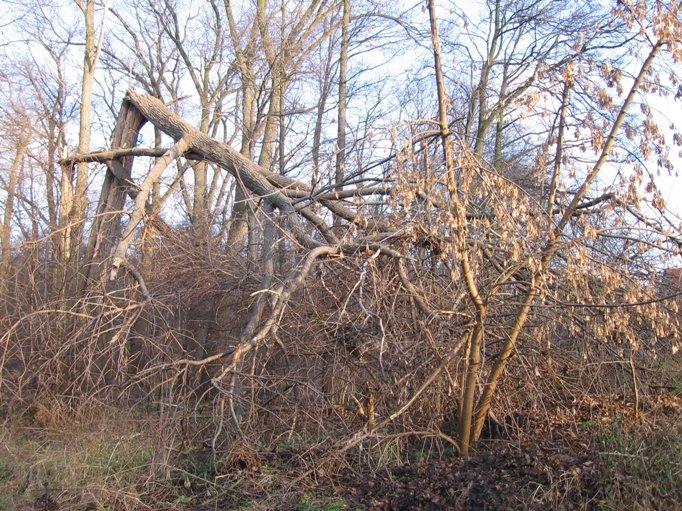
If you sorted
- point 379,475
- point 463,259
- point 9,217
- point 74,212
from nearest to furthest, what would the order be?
point 463,259 < point 379,475 < point 74,212 < point 9,217

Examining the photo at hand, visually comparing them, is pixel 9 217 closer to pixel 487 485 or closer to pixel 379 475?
pixel 379 475

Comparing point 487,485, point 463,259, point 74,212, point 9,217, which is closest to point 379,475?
point 487,485

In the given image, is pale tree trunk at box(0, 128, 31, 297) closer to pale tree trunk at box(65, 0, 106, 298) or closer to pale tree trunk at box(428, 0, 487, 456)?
pale tree trunk at box(65, 0, 106, 298)

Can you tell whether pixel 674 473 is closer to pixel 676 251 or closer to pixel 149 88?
pixel 676 251

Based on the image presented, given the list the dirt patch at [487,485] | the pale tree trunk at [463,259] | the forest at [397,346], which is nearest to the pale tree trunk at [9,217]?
the forest at [397,346]

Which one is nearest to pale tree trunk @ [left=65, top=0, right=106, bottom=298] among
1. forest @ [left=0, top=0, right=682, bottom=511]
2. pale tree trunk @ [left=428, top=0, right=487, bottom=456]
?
forest @ [left=0, top=0, right=682, bottom=511]

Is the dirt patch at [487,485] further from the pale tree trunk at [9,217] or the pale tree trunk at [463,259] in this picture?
the pale tree trunk at [9,217]

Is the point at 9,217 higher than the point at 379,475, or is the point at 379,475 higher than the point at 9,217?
the point at 9,217

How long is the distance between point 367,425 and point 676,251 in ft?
10.2

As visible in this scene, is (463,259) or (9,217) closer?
(463,259)

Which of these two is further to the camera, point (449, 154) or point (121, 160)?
point (121, 160)

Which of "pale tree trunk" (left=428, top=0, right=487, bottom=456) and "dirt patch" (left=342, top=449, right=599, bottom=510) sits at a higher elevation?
"pale tree trunk" (left=428, top=0, right=487, bottom=456)

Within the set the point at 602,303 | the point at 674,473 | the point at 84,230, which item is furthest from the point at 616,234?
the point at 84,230

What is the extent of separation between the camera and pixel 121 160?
10.3 meters
